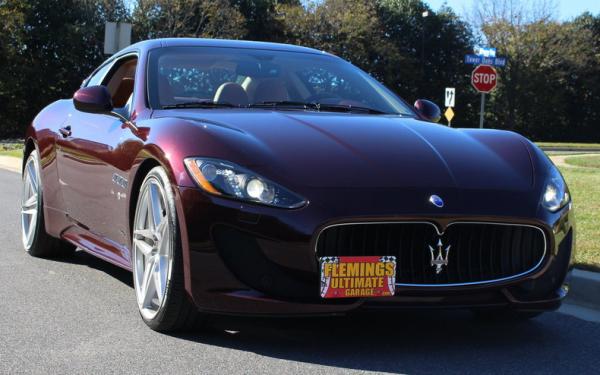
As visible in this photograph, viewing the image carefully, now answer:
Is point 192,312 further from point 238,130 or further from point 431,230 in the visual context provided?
point 431,230

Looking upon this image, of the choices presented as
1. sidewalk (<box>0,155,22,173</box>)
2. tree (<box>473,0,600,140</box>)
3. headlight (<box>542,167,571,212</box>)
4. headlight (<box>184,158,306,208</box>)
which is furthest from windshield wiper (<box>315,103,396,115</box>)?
tree (<box>473,0,600,140</box>)

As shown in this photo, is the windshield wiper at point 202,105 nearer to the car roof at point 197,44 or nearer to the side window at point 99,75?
the car roof at point 197,44

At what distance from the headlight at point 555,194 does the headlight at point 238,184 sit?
3.73 feet

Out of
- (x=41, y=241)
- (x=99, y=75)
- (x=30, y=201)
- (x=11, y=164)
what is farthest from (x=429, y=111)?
(x=11, y=164)

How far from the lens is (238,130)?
3912 millimetres

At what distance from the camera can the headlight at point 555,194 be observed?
12.5 feet

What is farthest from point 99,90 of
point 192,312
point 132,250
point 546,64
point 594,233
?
point 546,64

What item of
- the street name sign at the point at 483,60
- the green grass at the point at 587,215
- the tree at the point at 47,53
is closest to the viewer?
the green grass at the point at 587,215

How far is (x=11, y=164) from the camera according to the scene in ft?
55.5

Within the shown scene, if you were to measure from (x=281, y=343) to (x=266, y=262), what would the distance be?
546 mm

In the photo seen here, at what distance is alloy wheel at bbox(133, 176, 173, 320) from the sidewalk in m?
12.3

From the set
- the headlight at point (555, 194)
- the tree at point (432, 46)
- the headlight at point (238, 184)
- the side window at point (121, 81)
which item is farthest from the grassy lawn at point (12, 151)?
the tree at point (432, 46)

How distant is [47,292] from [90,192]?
2.12 ft

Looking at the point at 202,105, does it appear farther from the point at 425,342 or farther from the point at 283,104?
the point at 425,342
